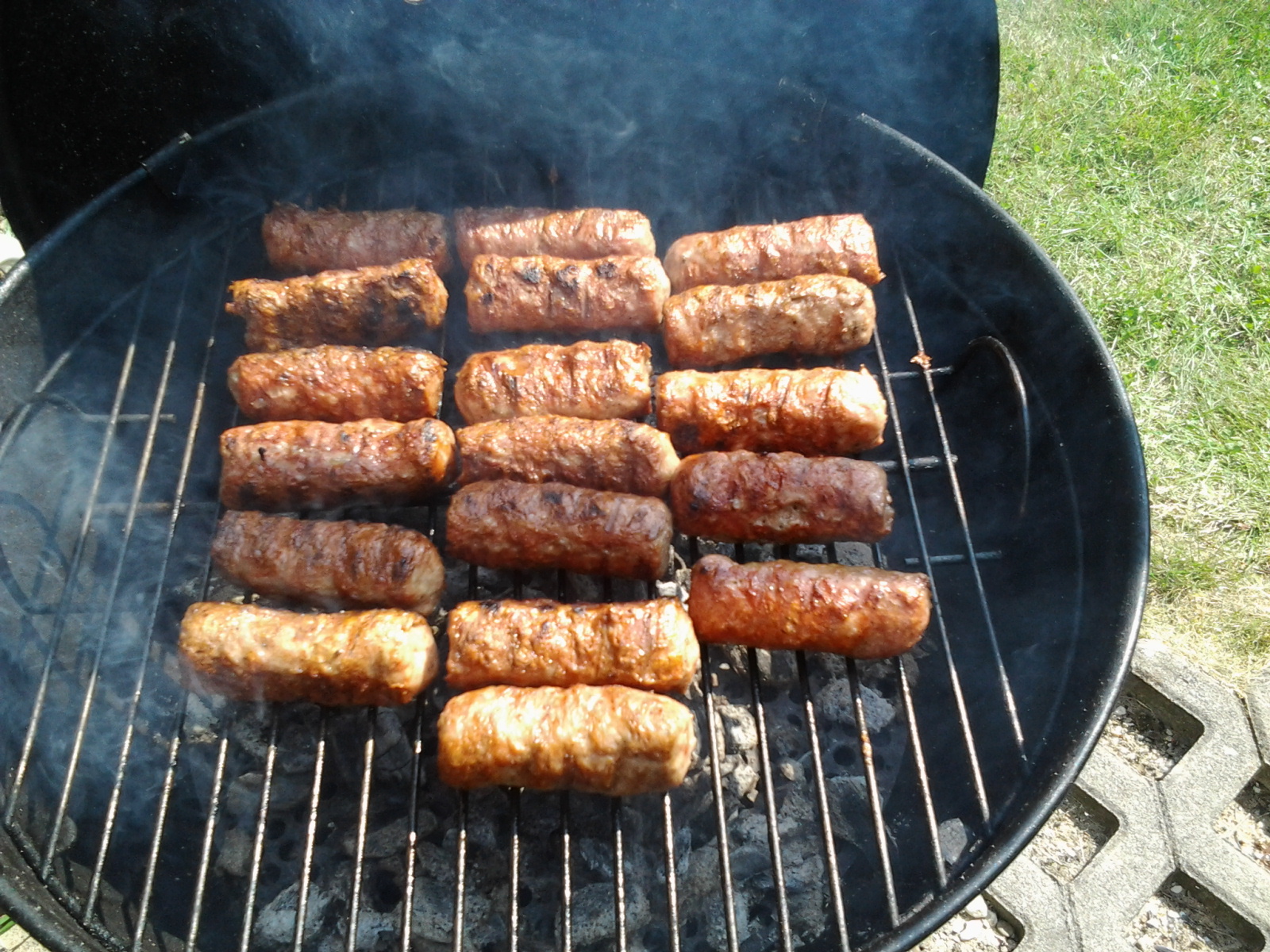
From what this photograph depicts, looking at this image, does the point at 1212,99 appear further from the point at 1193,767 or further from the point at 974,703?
the point at 974,703

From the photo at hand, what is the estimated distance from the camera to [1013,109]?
20.7 feet

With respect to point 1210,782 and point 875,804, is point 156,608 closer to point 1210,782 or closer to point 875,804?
point 875,804

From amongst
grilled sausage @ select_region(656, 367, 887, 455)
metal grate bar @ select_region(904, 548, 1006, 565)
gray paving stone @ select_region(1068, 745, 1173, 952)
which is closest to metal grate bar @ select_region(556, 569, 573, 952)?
grilled sausage @ select_region(656, 367, 887, 455)

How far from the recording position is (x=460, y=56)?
3.77m

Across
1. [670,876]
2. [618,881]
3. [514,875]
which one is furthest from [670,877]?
[514,875]

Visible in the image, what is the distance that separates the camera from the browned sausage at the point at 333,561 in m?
2.93

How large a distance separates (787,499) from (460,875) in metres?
1.64

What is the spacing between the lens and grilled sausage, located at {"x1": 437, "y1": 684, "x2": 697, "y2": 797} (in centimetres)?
257

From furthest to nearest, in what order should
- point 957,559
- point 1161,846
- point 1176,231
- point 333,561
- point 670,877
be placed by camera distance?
point 1176,231, point 1161,846, point 957,559, point 333,561, point 670,877

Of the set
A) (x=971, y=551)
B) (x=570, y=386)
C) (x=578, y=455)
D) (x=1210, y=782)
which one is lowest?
(x=1210, y=782)

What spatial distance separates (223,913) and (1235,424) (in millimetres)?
5348

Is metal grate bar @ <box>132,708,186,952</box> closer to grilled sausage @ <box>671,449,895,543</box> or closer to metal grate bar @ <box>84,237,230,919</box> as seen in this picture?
metal grate bar @ <box>84,237,230,919</box>

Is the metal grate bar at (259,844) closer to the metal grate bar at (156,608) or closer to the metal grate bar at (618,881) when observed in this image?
the metal grate bar at (156,608)

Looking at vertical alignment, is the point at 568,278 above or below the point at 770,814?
above
